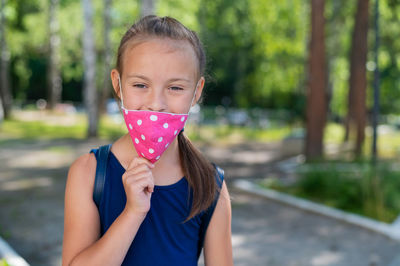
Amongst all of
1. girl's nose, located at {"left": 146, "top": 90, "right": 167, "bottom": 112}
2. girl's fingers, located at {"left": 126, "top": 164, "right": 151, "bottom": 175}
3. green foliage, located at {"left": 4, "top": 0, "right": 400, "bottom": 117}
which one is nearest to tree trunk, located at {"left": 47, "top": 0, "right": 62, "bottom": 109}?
green foliage, located at {"left": 4, "top": 0, "right": 400, "bottom": 117}

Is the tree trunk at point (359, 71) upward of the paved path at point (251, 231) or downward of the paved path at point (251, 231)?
upward

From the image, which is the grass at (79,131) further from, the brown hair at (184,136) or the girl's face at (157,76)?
the girl's face at (157,76)

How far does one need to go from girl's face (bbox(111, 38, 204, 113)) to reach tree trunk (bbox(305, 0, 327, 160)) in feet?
32.2

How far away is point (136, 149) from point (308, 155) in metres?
10.4

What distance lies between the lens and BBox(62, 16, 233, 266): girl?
1349mm

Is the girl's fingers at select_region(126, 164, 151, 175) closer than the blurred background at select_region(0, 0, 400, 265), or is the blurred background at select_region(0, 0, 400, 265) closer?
the girl's fingers at select_region(126, 164, 151, 175)

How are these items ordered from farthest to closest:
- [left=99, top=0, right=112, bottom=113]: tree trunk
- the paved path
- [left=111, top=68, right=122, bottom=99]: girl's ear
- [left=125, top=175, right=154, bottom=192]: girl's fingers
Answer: [left=99, top=0, right=112, bottom=113]: tree trunk
the paved path
[left=111, top=68, right=122, bottom=99]: girl's ear
[left=125, top=175, right=154, bottom=192]: girl's fingers

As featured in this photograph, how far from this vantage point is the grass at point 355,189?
7.36 meters

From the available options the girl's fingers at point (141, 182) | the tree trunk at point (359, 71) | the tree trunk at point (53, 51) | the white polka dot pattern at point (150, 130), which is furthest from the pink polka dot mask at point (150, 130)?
the tree trunk at point (53, 51)

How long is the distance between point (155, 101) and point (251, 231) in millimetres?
5296

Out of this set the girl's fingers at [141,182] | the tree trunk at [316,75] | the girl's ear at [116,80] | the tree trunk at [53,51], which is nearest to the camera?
the girl's fingers at [141,182]

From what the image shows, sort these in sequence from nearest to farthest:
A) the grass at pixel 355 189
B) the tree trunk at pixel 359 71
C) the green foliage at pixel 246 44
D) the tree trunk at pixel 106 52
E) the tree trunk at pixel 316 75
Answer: the grass at pixel 355 189, the tree trunk at pixel 316 75, the tree trunk at pixel 359 71, the green foliage at pixel 246 44, the tree trunk at pixel 106 52

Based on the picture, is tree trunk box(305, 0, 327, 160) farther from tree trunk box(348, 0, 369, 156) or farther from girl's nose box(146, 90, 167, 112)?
girl's nose box(146, 90, 167, 112)

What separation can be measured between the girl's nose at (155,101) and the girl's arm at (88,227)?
0.73ft
